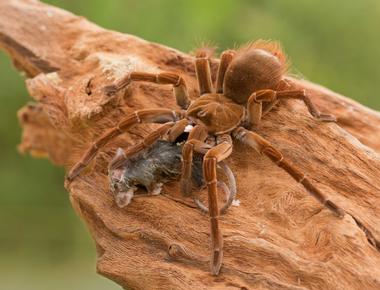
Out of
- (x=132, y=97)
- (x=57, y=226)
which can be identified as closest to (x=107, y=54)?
(x=132, y=97)

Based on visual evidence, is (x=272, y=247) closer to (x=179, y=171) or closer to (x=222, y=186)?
(x=222, y=186)

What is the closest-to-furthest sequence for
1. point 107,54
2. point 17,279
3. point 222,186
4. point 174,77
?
Answer: point 222,186 → point 174,77 → point 107,54 → point 17,279

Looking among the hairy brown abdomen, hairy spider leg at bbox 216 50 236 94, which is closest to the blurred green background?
hairy spider leg at bbox 216 50 236 94

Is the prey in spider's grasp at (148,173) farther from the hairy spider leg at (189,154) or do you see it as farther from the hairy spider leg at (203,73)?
the hairy spider leg at (203,73)

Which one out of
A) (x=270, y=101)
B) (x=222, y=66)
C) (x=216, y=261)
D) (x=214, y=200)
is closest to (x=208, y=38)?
(x=222, y=66)

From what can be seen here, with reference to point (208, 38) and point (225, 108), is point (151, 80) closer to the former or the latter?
point (225, 108)

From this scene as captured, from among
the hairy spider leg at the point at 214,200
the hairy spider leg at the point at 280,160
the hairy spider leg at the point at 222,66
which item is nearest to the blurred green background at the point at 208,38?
the hairy spider leg at the point at 222,66
